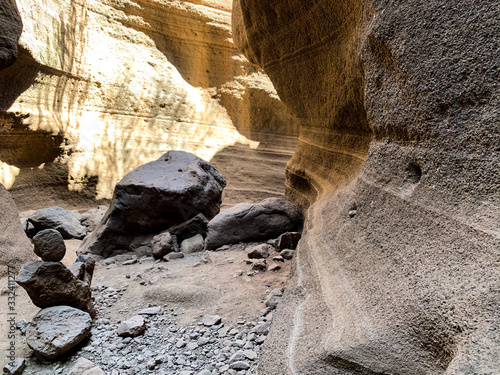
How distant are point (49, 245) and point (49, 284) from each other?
180 millimetres

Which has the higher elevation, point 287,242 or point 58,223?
point 287,242

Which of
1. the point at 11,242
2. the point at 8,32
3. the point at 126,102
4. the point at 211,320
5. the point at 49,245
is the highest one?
the point at 8,32

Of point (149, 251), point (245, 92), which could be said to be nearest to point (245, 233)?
point (149, 251)

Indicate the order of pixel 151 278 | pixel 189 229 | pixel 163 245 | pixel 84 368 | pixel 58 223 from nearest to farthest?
pixel 84 368 < pixel 151 278 < pixel 163 245 < pixel 189 229 < pixel 58 223

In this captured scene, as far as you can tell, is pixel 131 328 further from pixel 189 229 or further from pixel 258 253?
pixel 189 229

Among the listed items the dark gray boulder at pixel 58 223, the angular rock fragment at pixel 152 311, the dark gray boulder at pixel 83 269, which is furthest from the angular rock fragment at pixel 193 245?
the dark gray boulder at pixel 58 223

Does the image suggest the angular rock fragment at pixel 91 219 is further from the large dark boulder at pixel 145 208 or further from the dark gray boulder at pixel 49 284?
the dark gray boulder at pixel 49 284

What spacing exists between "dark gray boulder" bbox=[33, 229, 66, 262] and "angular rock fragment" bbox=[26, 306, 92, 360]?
0.24 m

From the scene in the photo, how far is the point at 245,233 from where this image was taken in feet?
10.2

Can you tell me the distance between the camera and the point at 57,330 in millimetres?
1546

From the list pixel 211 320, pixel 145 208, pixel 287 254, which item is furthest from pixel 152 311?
pixel 145 208

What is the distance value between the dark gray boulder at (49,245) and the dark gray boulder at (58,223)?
273 cm

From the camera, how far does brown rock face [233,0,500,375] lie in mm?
865

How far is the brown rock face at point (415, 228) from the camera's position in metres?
0.86
